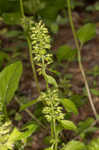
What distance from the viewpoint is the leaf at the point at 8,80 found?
5.74 feet

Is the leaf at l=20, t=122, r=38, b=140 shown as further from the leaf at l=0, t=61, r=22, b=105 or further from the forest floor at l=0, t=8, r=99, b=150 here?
the forest floor at l=0, t=8, r=99, b=150

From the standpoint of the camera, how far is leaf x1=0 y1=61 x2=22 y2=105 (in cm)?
175

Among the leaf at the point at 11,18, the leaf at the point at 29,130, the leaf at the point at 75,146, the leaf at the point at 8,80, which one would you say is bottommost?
the leaf at the point at 75,146

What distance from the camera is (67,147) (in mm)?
1554

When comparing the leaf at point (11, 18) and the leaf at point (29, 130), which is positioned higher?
the leaf at point (11, 18)

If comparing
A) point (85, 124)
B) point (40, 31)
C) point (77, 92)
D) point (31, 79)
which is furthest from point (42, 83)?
point (40, 31)

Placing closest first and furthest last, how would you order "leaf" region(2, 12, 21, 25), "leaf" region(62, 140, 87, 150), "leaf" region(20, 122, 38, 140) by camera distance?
"leaf" region(20, 122, 38, 140) < "leaf" region(62, 140, 87, 150) < "leaf" region(2, 12, 21, 25)

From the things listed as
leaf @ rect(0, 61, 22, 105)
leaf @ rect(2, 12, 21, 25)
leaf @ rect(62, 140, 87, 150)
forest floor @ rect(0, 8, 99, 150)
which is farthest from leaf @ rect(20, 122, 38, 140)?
leaf @ rect(2, 12, 21, 25)

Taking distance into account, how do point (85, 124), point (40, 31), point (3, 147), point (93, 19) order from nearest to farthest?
point (3, 147), point (40, 31), point (85, 124), point (93, 19)

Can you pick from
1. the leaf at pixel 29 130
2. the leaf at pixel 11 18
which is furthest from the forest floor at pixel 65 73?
the leaf at pixel 29 130

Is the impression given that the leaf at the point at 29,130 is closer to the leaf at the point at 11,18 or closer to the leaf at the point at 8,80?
the leaf at the point at 8,80

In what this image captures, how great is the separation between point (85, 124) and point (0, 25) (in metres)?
2.88

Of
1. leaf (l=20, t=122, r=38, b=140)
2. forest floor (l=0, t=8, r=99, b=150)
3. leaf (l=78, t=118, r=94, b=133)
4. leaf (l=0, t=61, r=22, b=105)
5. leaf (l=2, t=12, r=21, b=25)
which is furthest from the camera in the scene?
forest floor (l=0, t=8, r=99, b=150)

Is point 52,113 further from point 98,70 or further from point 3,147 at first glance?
point 98,70
